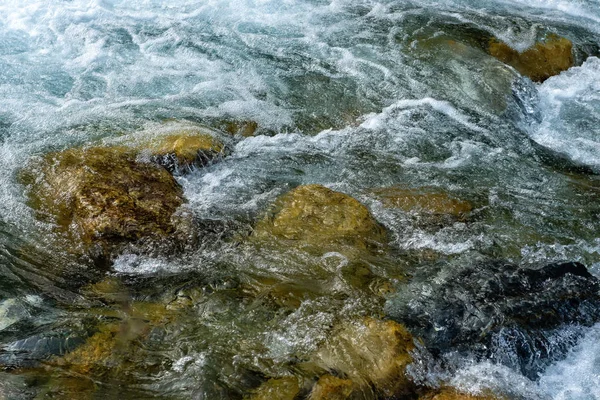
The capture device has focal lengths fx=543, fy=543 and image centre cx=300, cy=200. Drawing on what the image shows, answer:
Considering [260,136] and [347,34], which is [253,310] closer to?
[260,136]

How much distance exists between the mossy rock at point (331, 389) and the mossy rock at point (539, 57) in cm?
676

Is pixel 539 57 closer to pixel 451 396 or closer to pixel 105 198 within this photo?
pixel 451 396

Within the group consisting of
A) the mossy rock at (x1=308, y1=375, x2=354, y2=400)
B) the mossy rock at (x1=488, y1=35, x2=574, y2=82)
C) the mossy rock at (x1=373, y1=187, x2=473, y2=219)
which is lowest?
the mossy rock at (x1=308, y1=375, x2=354, y2=400)

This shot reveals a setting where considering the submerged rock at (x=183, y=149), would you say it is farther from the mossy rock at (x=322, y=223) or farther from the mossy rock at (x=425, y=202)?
the mossy rock at (x=425, y=202)

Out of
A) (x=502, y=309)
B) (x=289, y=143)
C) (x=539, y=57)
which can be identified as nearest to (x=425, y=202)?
(x=502, y=309)

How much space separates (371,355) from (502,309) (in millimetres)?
1267

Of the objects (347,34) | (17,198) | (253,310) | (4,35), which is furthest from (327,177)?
(4,35)

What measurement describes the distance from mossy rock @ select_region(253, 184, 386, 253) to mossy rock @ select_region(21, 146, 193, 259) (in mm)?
909

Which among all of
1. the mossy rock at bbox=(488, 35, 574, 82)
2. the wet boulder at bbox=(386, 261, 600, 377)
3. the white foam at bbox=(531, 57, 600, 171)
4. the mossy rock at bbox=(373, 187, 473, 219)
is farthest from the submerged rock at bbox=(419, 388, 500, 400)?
the mossy rock at bbox=(488, 35, 574, 82)

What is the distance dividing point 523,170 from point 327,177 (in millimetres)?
2404

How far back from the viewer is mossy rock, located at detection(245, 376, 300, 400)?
A: 3.67m

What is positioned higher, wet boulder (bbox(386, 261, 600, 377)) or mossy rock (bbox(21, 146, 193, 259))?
mossy rock (bbox(21, 146, 193, 259))

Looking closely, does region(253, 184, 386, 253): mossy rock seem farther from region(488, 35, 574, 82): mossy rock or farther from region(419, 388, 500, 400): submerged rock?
region(488, 35, 574, 82): mossy rock

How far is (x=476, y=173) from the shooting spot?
6.44m
